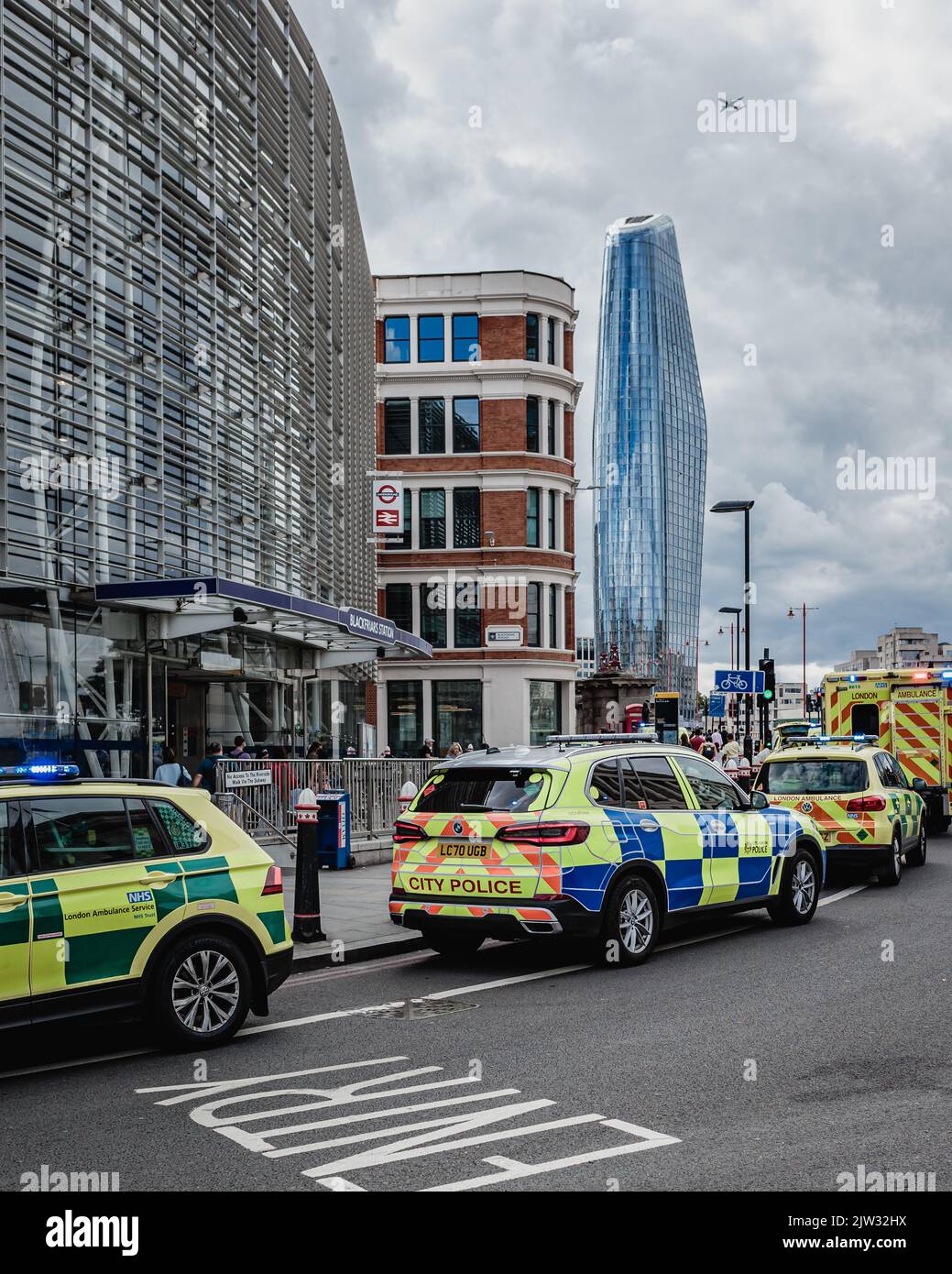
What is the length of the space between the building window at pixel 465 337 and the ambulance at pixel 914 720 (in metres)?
24.9

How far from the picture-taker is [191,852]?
729 cm

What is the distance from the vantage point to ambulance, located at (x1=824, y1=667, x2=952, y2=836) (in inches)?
853

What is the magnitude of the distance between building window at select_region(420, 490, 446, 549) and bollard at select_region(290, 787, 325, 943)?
3376cm

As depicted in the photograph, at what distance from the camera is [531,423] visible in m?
44.0

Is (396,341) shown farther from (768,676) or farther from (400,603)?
(768,676)

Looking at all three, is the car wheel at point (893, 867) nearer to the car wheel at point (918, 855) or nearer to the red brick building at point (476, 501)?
the car wheel at point (918, 855)

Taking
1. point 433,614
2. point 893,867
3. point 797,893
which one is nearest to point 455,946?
point 797,893

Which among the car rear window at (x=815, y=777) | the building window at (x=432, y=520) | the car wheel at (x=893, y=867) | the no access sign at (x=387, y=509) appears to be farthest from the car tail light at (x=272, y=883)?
the building window at (x=432, y=520)

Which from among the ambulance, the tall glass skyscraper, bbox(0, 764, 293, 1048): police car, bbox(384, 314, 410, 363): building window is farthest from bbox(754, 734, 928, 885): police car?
the tall glass skyscraper
